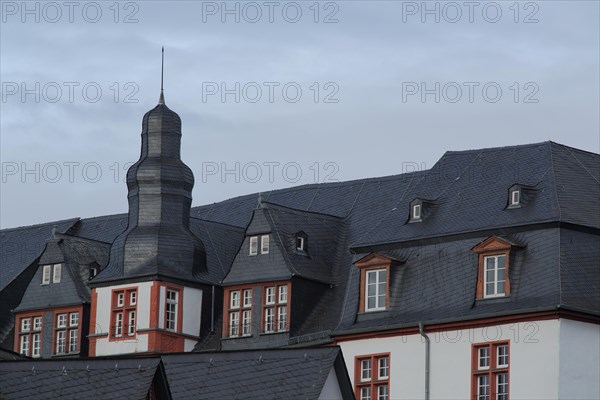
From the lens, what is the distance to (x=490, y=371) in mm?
73500

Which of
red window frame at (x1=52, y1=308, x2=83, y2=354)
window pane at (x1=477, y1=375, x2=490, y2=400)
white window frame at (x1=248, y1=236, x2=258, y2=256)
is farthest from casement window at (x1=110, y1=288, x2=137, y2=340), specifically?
window pane at (x1=477, y1=375, x2=490, y2=400)

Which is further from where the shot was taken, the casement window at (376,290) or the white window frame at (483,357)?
the casement window at (376,290)

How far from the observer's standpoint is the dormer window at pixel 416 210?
259 feet

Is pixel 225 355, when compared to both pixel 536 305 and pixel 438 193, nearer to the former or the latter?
pixel 536 305

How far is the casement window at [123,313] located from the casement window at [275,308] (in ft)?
17.5

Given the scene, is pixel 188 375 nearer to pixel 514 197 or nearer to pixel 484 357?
pixel 484 357

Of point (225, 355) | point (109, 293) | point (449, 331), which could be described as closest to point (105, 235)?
point (109, 293)

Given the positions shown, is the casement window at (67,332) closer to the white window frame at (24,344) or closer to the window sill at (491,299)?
the white window frame at (24,344)

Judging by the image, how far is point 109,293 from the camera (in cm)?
8519

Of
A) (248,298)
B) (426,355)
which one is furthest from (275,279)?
(426,355)

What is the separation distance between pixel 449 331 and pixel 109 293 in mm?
15668

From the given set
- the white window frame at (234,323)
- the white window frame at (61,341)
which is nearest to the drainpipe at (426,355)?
the white window frame at (234,323)

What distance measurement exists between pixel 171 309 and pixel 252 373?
22724 millimetres

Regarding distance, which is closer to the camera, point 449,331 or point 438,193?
point 449,331
